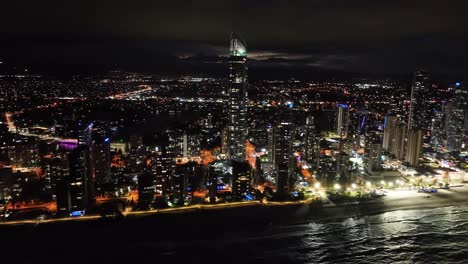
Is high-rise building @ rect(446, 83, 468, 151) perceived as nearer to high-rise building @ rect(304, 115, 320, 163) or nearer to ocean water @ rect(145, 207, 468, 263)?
high-rise building @ rect(304, 115, 320, 163)

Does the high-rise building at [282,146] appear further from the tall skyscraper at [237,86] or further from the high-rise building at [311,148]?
the tall skyscraper at [237,86]

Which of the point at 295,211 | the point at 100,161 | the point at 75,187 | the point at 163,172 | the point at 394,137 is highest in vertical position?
the point at 394,137

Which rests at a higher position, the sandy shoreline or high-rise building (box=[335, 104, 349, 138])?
high-rise building (box=[335, 104, 349, 138])

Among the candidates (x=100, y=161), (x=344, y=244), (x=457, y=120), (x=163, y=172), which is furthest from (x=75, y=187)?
(x=457, y=120)

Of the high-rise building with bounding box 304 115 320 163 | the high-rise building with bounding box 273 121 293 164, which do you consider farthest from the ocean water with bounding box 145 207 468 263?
the high-rise building with bounding box 304 115 320 163

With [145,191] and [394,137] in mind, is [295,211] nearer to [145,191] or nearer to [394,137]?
[145,191]

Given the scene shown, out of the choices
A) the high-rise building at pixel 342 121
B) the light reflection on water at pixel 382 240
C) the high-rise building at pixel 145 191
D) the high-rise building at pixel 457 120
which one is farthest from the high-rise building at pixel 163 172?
the high-rise building at pixel 457 120

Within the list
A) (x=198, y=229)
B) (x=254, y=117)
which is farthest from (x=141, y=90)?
(x=198, y=229)

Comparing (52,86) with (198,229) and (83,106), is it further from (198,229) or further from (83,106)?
(198,229)

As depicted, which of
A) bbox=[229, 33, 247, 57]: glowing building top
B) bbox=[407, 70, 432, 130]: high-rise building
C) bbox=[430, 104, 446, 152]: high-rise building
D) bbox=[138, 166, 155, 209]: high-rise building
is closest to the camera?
bbox=[138, 166, 155, 209]: high-rise building
